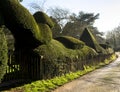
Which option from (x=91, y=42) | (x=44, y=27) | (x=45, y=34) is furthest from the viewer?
(x=91, y=42)

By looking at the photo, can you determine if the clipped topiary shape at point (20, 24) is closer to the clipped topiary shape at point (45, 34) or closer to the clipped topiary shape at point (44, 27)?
the clipped topiary shape at point (45, 34)

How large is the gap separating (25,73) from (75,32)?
1512 inches

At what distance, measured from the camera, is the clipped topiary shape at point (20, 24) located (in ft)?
41.2

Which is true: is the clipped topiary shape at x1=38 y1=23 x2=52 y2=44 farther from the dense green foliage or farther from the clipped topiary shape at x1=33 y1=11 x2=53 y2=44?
the dense green foliage

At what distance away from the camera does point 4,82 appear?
40.1 feet

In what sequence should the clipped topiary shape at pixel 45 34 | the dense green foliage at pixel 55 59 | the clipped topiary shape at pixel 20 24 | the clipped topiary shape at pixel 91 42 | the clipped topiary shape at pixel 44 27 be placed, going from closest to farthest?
the clipped topiary shape at pixel 20 24 < the dense green foliage at pixel 55 59 < the clipped topiary shape at pixel 45 34 < the clipped topiary shape at pixel 44 27 < the clipped topiary shape at pixel 91 42

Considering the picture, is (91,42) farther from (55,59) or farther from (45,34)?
(45,34)

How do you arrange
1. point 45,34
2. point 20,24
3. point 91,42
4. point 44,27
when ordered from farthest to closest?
1. point 91,42
2. point 44,27
3. point 45,34
4. point 20,24

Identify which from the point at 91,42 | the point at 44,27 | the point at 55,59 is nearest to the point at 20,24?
the point at 44,27

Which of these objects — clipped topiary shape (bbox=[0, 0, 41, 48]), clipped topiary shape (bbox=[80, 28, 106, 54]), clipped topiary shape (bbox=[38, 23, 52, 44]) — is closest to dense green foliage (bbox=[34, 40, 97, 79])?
clipped topiary shape (bbox=[38, 23, 52, 44])

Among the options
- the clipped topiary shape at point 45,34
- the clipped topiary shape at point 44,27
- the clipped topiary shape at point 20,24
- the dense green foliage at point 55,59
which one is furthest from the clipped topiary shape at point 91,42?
the clipped topiary shape at point 20,24

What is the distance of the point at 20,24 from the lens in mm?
13086

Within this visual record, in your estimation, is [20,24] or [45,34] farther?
[45,34]

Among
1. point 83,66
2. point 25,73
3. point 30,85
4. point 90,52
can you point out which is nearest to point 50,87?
point 30,85
